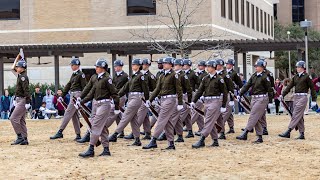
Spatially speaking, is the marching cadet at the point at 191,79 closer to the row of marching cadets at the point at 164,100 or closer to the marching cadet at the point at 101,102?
the row of marching cadets at the point at 164,100

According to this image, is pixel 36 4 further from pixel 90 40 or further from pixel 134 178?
pixel 134 178

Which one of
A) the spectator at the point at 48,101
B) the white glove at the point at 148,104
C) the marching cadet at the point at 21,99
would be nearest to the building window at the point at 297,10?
the spectator at the point at 48,101

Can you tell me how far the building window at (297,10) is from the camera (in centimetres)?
10106

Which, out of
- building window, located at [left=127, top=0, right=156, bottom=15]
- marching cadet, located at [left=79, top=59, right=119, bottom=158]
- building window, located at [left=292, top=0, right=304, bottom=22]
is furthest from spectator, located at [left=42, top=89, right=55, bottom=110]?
building window, located at [left=292, top=0, right=304, bottom=22]

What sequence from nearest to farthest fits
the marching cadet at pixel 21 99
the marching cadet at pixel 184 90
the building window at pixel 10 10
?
the marching cadet at pixel 184 90, the marching cadet at pixel 21 99, the building window at pixel 10 10

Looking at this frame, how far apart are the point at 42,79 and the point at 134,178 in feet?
117

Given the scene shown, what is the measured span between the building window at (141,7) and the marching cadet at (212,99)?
28734 millimetres

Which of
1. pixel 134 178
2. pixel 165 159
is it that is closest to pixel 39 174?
pixel 134 178

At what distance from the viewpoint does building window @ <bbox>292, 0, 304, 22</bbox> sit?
101062 mm

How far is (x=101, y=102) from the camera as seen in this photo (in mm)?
14906

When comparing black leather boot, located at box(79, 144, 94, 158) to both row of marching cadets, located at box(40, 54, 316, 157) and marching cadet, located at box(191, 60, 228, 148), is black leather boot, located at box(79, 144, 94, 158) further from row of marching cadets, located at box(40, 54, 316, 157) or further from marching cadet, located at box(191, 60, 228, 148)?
marching cadet, located at box(191, 60, 228, 148)

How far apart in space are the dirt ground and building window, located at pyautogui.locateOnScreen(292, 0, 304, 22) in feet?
277

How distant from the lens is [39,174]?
12617 mm

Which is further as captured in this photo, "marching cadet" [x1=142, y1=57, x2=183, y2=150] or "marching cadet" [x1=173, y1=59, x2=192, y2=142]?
"marching cadet" [x1=173, y1=59, x2=192, y2=142]
